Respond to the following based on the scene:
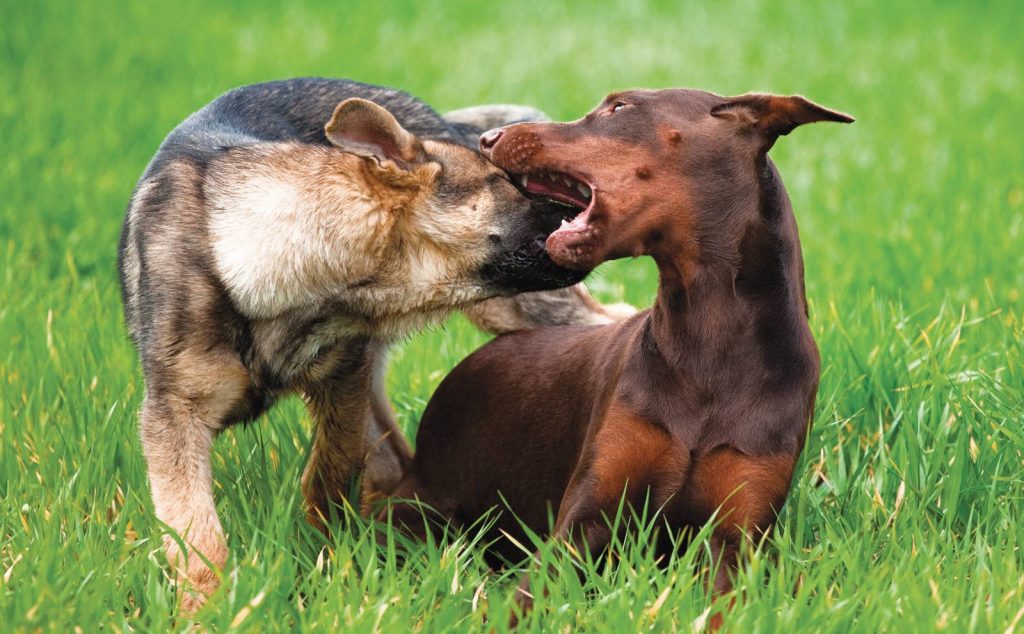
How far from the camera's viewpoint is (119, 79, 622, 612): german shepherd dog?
408cm

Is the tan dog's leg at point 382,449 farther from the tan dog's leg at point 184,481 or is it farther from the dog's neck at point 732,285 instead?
the dog's neck at point 732,285

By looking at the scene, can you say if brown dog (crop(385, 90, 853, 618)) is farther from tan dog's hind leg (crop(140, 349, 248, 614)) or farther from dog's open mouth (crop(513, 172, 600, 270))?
tan dog's hind leg (crop(140, 349, 248, 614))

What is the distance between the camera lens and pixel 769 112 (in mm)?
3754

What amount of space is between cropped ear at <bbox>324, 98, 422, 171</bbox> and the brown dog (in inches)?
18.4

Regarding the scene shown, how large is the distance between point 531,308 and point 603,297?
1.72m

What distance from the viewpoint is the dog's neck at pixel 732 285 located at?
377 cm

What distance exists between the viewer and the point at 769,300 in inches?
150

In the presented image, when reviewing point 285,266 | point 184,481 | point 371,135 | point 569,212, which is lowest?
point 184,481

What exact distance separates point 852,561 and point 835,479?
959 mm

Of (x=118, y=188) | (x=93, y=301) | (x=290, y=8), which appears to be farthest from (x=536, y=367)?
(x=290, y=8)

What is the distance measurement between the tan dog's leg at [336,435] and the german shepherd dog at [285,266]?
0.01 metres

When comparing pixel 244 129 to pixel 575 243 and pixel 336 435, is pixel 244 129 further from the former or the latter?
pixel 575 243

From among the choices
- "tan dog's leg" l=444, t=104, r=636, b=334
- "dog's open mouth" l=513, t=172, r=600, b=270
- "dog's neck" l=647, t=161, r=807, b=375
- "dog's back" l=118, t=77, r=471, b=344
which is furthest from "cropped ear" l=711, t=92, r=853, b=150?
"tan dog's leg" l=444, t=104, r=636, b=334

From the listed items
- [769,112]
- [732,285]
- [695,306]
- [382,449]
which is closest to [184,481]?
[382,449]
